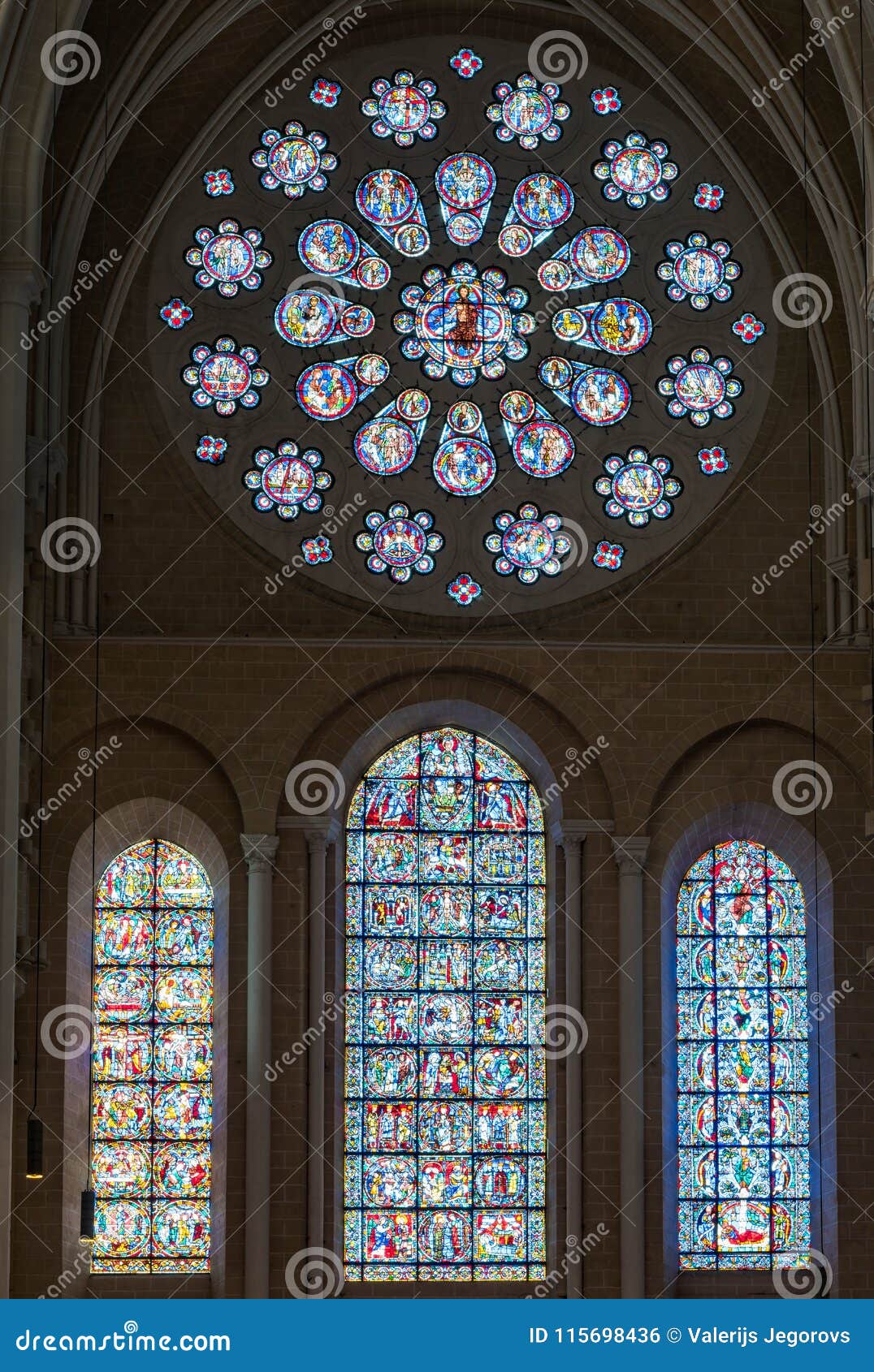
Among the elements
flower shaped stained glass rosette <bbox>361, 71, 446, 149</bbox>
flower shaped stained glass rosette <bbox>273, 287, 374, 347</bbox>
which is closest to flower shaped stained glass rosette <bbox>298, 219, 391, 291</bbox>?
flower shaped stained glass rosette <bbox>273, 287, 374, 347</bbox>

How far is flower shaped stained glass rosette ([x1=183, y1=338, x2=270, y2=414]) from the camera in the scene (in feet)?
83.9

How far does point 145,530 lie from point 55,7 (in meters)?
5.35

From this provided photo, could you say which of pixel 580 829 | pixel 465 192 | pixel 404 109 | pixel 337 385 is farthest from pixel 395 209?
pixel 580 829

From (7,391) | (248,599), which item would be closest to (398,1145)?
(248,599)

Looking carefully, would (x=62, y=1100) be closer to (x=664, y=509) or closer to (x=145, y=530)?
(x=145, y=530)

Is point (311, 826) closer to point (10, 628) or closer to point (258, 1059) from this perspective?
point (258, 1059)

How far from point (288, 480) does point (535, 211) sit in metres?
3.71

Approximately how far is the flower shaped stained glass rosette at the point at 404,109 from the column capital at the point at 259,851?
282 inches

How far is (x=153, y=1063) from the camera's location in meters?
24.3

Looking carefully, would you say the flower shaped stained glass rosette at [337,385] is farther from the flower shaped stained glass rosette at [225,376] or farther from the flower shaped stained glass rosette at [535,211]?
the flower shaped stained glass rosette at [535,211]

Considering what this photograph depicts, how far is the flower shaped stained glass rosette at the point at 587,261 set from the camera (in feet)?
85.8

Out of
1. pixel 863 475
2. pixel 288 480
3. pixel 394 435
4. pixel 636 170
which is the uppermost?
pixel 636 170

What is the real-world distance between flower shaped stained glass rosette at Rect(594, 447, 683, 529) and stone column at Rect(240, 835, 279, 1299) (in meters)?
4.67

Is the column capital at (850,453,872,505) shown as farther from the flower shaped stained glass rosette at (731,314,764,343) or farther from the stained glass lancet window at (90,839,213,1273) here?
the stained glass lancet window at (90,839,213,1273)
